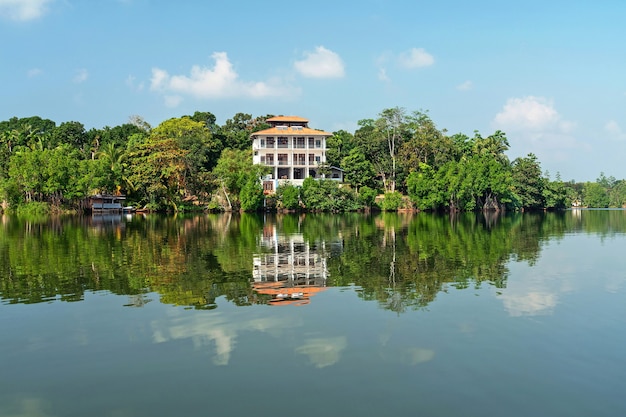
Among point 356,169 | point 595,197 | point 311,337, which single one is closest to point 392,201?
point 356,169

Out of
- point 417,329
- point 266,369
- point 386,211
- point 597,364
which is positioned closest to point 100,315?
point 266,369

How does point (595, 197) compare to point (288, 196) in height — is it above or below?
below

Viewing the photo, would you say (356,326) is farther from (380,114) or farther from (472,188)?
(380,114)

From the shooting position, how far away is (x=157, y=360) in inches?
→ 352

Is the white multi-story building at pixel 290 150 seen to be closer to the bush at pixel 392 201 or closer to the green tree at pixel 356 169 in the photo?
the green tree at pixel 356 169

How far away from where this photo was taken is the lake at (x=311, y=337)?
7.32 metres

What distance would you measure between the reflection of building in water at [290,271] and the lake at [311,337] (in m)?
0.14

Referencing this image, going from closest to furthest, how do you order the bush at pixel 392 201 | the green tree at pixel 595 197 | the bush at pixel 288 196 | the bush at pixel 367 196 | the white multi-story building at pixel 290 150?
the bush at pixel 288 196 < the bush at pixel 367 196 < the bush at pixel 392 201 < the white multi-story building at pixel 290 150 < the green tree at pixel 595 197

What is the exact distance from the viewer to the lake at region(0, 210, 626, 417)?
24.0 feet

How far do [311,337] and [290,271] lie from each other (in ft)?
27.0

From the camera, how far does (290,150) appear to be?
7488cm

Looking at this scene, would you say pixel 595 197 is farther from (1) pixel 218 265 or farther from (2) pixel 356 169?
(1) pixel 218 265

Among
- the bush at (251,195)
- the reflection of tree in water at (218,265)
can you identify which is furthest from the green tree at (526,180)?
the reflection of tree in water at (218,265)

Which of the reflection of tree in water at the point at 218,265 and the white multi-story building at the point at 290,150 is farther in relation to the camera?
the white multi-story building at the point at 290,150
